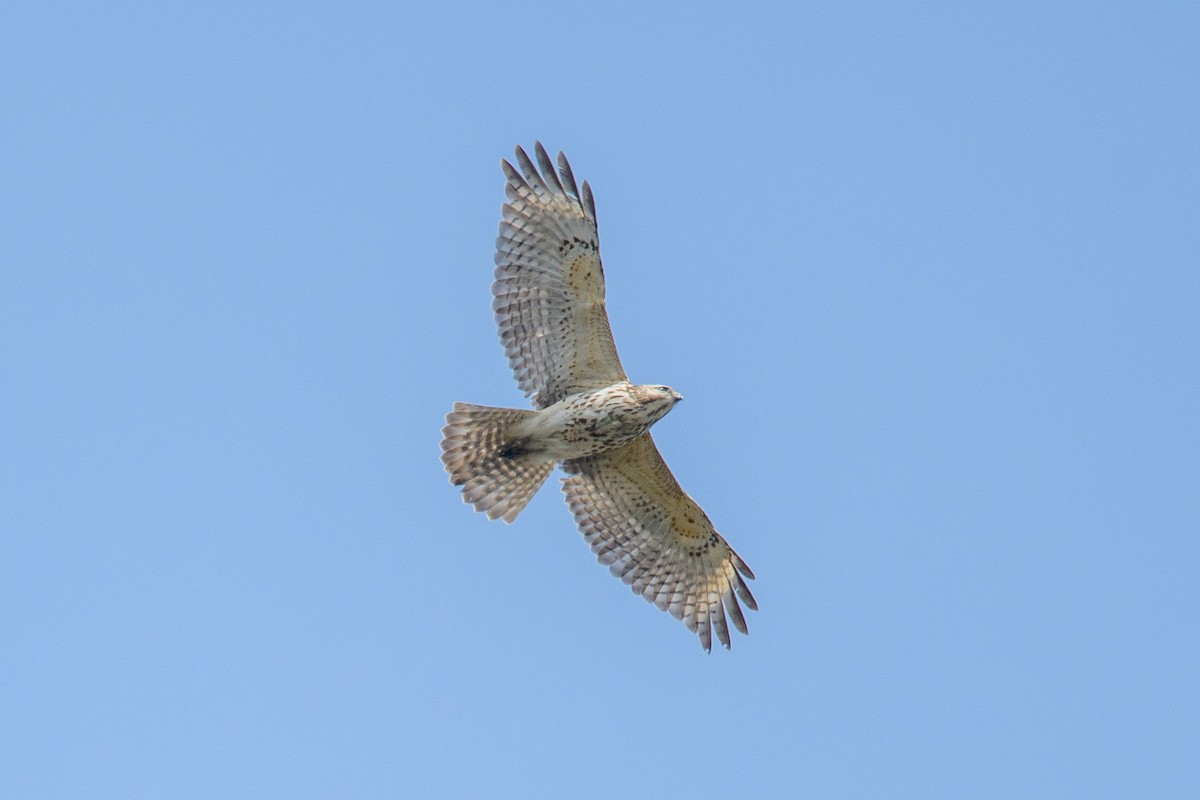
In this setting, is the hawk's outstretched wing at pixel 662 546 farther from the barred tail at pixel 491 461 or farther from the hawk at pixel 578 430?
the barred tail at pixel 491 461

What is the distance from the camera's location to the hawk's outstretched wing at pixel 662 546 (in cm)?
1709

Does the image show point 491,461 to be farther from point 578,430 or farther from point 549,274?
point 549,274

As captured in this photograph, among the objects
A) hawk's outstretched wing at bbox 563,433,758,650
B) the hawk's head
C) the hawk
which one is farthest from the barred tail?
the hawk's head

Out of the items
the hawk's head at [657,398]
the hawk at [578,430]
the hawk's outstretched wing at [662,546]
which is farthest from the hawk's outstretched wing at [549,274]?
the hawk's outstretched wing at [662,546]

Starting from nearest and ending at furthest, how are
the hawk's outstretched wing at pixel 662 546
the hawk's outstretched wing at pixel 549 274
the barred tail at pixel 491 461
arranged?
the hawk's outstretched wing at pixel 549 274 → the barred tail at pixel 491 461 → the hawk's outstretched wing at pixel 662 546

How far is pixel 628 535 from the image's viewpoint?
17.3 metres

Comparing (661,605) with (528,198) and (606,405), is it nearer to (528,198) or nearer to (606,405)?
(606,405)

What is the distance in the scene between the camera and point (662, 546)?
683 inches

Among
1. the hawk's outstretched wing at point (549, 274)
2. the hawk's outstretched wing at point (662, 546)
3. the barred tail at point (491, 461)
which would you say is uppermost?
the hawk's outstretched wing at point (549, 274)

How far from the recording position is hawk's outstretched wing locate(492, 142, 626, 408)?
15.7 meters

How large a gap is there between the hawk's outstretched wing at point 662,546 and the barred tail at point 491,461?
1.84 ft

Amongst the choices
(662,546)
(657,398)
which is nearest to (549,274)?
(657,398)

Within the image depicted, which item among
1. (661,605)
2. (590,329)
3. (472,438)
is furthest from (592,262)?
(661,605)

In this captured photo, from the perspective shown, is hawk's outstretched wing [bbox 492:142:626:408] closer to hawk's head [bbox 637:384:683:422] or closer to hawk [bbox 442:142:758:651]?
hawk [bbox 442:142:758:651]
